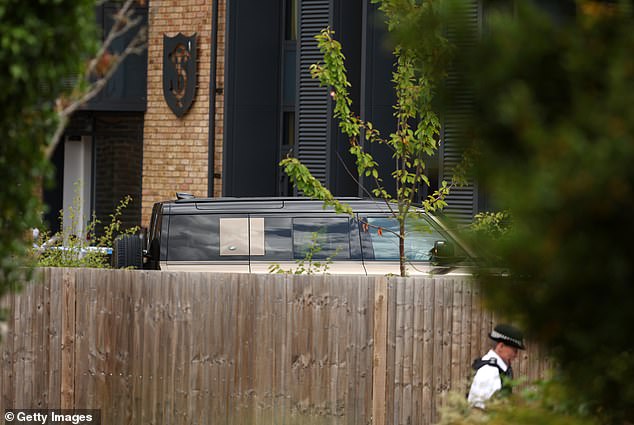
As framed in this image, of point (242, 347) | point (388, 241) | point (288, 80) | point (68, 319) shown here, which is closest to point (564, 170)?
point (242, 347)

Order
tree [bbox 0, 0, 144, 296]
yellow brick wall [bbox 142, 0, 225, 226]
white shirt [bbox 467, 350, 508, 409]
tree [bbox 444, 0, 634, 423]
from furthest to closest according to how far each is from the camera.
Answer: yellow brick wall [bbox 142, 0, 225, 226]
white shirt [bbox 467, 350, 508, 409]
tree [bbox 0, 0, 144, 296]
tree [bbox 444, 0, 634, 423]

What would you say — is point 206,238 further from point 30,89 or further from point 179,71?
point 30,89

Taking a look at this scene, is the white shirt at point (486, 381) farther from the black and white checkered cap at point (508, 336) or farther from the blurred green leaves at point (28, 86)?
the blurred green leaves at point (28, 86)

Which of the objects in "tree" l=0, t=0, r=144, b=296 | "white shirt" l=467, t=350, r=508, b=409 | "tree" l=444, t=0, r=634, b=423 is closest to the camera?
"tree" l=444, t=0, r=634, b=423

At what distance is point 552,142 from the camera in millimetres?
3082

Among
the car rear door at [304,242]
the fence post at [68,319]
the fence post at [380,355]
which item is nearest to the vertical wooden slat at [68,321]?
the fence post at [68,319]

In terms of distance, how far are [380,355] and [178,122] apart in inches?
475

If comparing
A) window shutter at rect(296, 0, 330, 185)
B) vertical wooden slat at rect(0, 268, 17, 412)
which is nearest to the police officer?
vertical wooden slat at rect(0, 268, 17, 412)

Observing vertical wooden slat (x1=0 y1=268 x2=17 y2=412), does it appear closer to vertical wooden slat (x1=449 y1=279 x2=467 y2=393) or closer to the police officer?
vertical wooden slat (x1=449 y1=279 x2=467 y2=393)

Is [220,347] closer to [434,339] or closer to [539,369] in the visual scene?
[434,339]

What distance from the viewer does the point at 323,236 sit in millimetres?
13469

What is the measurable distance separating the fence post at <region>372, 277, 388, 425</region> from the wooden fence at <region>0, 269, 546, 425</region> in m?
0.01

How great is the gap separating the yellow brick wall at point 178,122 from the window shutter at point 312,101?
2.06 m

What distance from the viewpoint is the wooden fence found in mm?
10109
